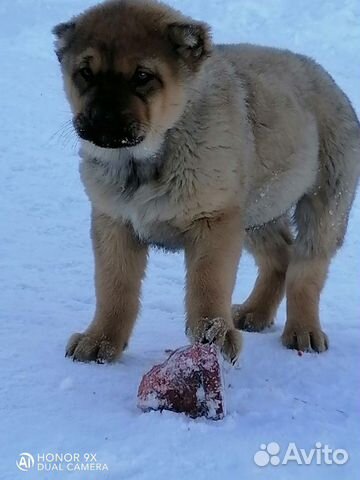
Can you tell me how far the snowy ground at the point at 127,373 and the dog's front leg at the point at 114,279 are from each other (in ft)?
0.55

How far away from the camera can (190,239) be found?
4.25 meters

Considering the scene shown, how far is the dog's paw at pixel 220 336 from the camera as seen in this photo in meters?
3.88

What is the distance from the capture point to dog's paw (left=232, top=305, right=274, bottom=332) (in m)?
5.57

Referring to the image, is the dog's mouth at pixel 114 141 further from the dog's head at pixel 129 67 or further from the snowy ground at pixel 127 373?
the snowy ground at pixel 127 373

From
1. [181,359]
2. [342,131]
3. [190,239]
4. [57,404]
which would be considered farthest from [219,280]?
[342,131]

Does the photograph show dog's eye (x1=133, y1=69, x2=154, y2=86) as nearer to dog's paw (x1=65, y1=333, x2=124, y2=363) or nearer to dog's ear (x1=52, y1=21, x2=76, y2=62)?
dog's ear (x1=52, y1=21, x2=76, y2=62)

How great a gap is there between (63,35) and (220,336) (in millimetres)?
1634

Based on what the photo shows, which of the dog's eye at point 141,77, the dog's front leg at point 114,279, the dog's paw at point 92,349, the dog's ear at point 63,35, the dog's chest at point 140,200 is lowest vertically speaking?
the dog's paw at point 92,349

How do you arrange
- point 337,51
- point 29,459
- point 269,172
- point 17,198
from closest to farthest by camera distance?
point 29,459, point 269,172, point 17,198, point 337,51

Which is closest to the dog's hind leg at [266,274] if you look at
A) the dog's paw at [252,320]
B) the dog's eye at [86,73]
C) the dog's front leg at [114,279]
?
the dog's paw at [252,320]

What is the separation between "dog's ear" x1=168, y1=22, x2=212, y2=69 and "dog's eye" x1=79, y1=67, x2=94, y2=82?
0.45 m

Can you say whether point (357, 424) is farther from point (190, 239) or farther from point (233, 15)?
point (233, 15)

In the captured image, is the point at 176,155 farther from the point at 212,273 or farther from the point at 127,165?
the point at 212,273

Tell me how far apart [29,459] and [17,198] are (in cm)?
639
